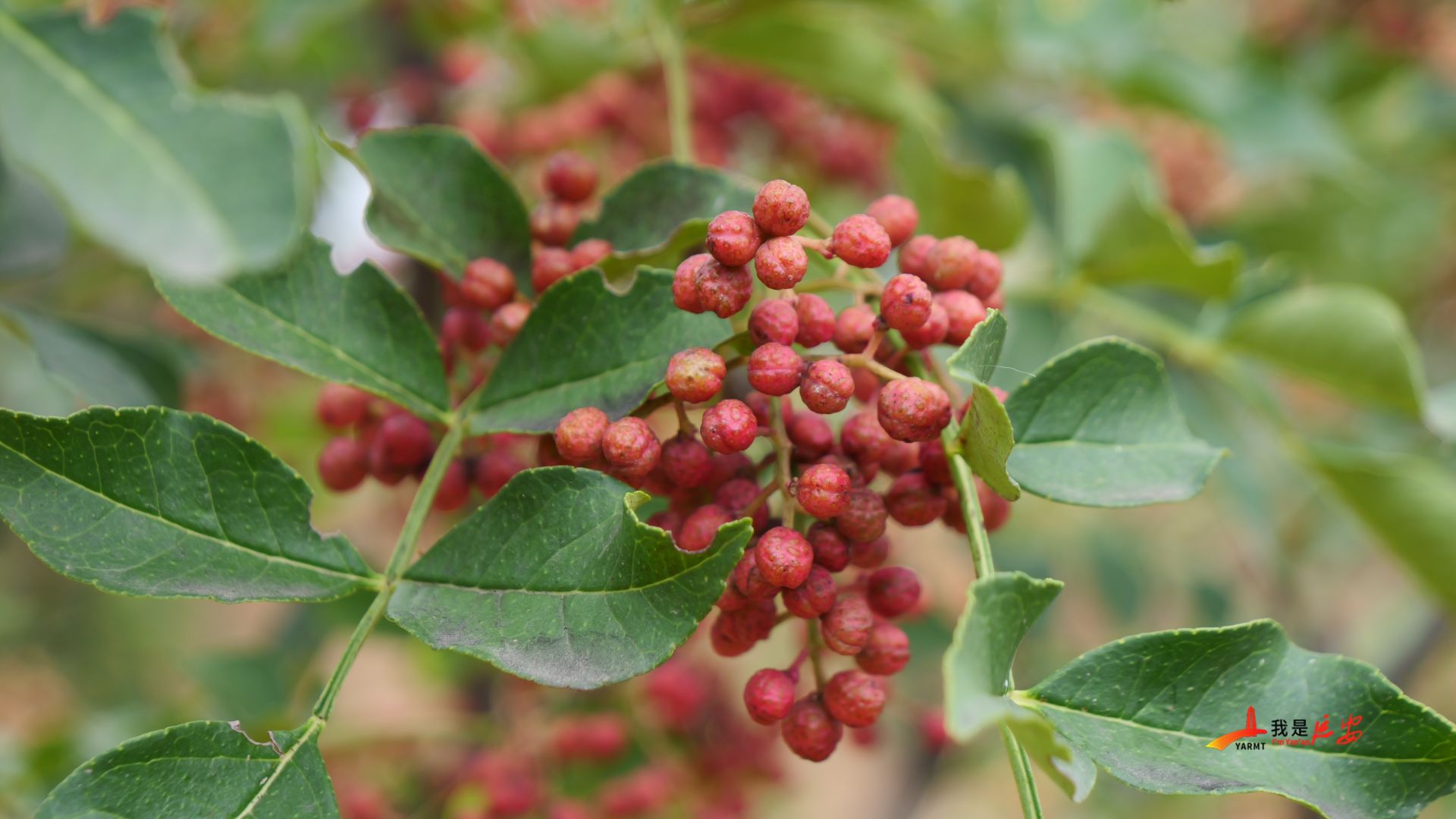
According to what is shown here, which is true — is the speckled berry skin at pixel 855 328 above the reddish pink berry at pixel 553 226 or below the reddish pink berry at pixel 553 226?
above

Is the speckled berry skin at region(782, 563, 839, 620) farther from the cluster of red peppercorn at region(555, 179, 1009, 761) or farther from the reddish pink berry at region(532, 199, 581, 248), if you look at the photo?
the reddish pink berry at region(532, 199, 581, 248)

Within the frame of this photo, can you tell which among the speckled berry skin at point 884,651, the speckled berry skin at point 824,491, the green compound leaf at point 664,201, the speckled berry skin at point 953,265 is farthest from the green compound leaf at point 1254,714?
the green compound leaf at point 664,201

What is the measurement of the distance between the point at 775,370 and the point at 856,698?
27 centimetres

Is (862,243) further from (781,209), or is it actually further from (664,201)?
(664,201)

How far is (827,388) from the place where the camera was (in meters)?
0.77

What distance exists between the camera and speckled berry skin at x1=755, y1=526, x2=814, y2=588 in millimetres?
764

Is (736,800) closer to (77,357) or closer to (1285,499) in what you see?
(77,357)

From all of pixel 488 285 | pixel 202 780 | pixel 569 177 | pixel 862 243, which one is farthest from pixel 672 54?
pixel 202 780

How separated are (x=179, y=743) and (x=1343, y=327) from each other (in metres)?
1.32

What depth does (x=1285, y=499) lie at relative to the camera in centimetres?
297

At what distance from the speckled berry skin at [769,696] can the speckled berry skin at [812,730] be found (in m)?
0.01

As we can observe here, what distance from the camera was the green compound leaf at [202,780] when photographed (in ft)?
2.36

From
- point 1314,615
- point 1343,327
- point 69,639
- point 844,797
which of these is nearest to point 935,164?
point 1343,327

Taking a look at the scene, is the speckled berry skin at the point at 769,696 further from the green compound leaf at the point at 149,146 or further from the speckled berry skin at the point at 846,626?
the green compound leaf at the point at 149,146
